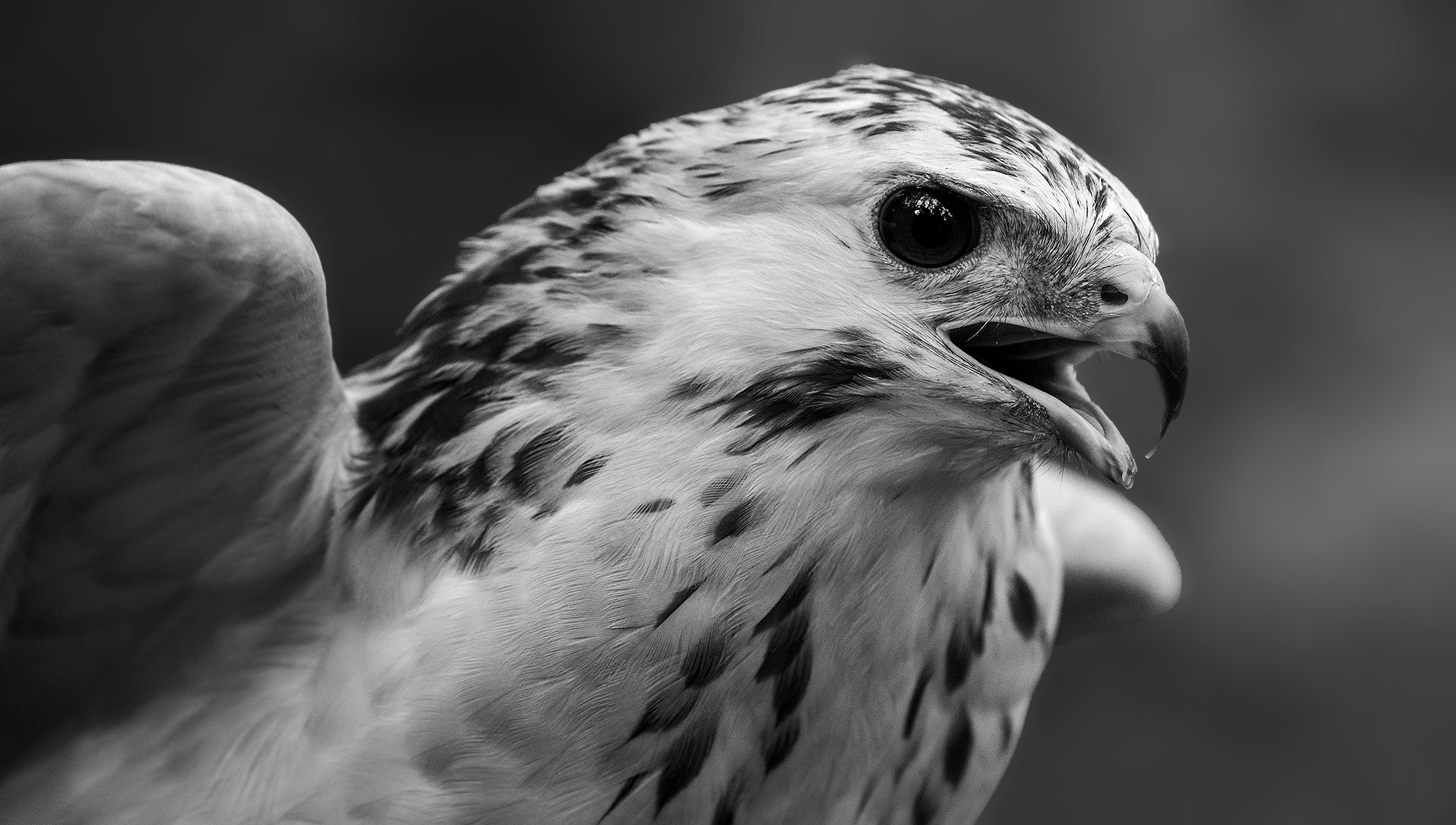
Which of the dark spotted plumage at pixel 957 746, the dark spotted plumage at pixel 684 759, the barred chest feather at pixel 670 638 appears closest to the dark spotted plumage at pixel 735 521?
the barred chest feather at pixel 670 638

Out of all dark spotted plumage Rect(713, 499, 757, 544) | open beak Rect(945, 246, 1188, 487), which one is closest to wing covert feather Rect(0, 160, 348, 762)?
dark spotted plumage Rect(713, 499, 757, 544)

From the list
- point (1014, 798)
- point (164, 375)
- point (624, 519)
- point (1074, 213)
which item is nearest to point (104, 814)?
point (164, 375)

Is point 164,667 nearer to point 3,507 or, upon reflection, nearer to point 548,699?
point 3,507

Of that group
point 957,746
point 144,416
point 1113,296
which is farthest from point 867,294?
point 144,416

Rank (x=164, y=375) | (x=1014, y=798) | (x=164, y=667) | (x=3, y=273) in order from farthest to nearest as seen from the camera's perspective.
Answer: (x=1014, y=798) → (x=164, y=667) → (x=164, y=375) → (x=3, y=273)

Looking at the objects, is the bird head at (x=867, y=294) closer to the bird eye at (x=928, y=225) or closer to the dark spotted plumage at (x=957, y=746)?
the bird eye at (x=928, y=225)

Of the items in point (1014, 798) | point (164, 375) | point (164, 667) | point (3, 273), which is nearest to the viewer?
point (3, 273)

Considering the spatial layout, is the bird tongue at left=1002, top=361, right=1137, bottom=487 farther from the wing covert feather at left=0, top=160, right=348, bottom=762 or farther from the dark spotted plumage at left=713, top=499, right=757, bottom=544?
the wing covert feather at left=0, top=160, right=348, bottom=762
